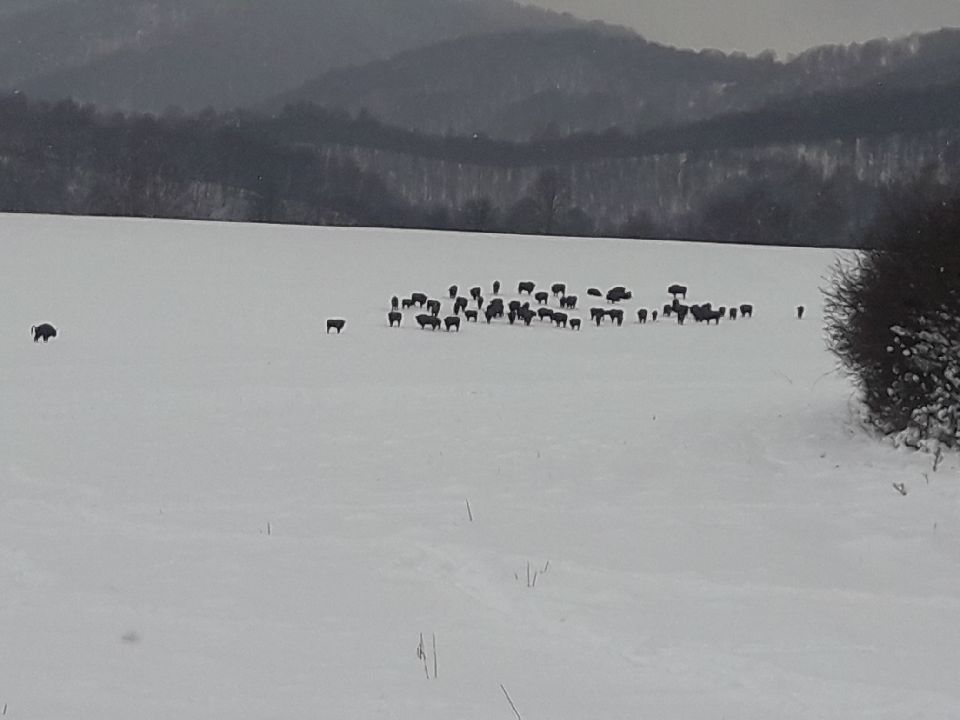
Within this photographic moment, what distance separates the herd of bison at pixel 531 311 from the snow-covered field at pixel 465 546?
9.27 m

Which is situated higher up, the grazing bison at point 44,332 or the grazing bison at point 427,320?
the grazing bison at point 427,320

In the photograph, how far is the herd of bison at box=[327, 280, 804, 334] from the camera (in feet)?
108

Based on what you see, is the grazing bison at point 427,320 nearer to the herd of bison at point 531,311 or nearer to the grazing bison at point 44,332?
the herd of bison at point 531,311

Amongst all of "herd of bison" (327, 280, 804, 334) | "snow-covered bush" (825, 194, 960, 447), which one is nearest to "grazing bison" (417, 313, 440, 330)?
"herd of bison" (327, 280, 804, 334)

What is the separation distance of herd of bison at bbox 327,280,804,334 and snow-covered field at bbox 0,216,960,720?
30.4ft

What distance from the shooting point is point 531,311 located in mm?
34656

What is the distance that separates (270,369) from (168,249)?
28862mm

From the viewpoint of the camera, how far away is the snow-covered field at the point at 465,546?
→ 592 centimetres

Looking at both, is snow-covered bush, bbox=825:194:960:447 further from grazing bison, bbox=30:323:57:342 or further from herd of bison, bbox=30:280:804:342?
grazing bison, bbox=30:323:57:342

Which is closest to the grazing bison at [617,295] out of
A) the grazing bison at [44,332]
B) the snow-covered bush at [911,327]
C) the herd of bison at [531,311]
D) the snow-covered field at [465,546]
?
the herd of bison at [531,311]

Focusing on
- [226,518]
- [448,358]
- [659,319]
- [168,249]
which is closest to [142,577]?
[226,518]

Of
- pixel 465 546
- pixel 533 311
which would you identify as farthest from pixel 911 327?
pixel 533 311

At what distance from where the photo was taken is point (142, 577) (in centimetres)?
823

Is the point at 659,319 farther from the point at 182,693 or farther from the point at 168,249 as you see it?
the point at 182,693
